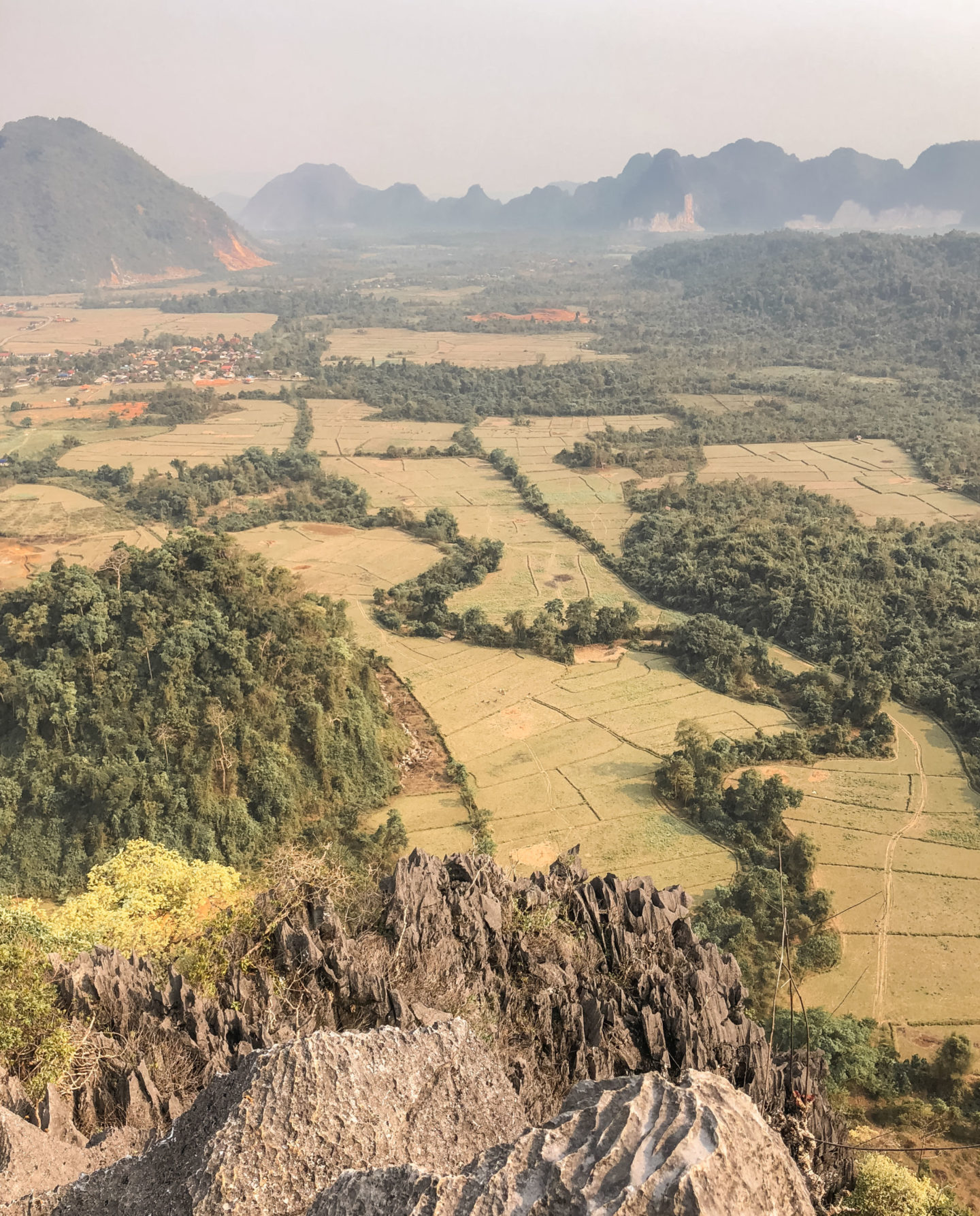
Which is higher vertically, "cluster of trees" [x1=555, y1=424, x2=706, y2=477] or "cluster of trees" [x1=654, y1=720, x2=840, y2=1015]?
"cluster of trees" [x1=555, y1=424, x2=706, y2=477]

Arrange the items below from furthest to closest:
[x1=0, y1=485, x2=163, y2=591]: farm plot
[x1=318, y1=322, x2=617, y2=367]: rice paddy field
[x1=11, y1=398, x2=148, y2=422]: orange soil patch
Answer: [x1=318, y1=322, x2=617, y2=367]: rice paddy field
[x1=11, y1=398, x2=148, y2=422]: orange soil patch
[x1=0, y1=485, x2=163, y2=591]: farm plot

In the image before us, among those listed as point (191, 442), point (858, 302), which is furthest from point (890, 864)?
point (858, 302)

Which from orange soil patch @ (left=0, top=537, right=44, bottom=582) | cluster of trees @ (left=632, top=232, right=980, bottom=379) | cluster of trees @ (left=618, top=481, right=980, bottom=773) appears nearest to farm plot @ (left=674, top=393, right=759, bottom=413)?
cluster of trees @ (left=632, top=232, right=980, bottom=379)

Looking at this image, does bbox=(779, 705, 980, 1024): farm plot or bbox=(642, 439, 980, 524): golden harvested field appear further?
bbox=(642, 439, 980, 524): golden harvested field

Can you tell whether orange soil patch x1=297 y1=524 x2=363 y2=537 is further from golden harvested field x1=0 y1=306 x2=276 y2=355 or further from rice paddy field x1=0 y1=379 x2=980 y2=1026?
golden harvested field x1=0 y1=306 x2=276 y2=355

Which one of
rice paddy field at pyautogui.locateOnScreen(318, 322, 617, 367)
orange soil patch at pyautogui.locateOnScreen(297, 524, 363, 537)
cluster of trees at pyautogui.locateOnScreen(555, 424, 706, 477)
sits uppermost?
rice paddy field at pyautogui.locateOnScreen(318, 322, 617, 367)
